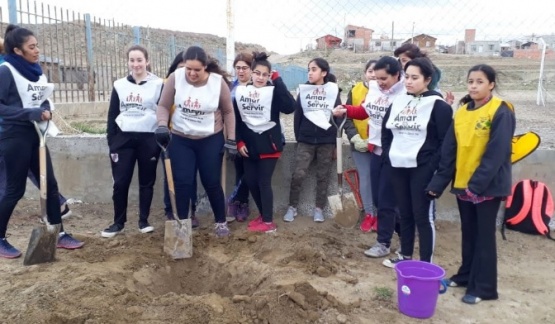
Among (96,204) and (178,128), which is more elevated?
(178,128)

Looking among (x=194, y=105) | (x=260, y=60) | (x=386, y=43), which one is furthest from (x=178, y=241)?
(x=386, y=43)

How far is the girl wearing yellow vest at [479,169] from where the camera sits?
3566 mm

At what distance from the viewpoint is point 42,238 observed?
14.1 ft

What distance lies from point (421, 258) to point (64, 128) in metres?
5.83

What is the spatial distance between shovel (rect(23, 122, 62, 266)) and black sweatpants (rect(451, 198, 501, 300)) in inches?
125

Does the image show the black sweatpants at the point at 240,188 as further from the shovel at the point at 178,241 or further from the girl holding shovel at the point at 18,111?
the girl holding shovel at the point at 18,111

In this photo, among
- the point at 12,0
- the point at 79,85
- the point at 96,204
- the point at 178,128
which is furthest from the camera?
the point at 79,85

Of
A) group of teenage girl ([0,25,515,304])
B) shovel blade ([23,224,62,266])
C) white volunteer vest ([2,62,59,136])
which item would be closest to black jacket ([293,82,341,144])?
group of teenage girl ([0,25,515,304])

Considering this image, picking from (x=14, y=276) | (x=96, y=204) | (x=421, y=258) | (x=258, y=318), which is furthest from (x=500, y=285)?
(x=96, y=204)

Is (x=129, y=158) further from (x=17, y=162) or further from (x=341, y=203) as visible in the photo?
(x=341, y=203)

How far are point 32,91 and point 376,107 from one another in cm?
296

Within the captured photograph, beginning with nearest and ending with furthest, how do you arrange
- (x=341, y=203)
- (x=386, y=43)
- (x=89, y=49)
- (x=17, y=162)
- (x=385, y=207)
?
(x=17, y=162)
(x=385, y=207)
(x=341, y=203)
(x=386, y=43)
(x=89, y=49)

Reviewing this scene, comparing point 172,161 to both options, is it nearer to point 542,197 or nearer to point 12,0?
point 542,197

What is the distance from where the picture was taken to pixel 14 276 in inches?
160
